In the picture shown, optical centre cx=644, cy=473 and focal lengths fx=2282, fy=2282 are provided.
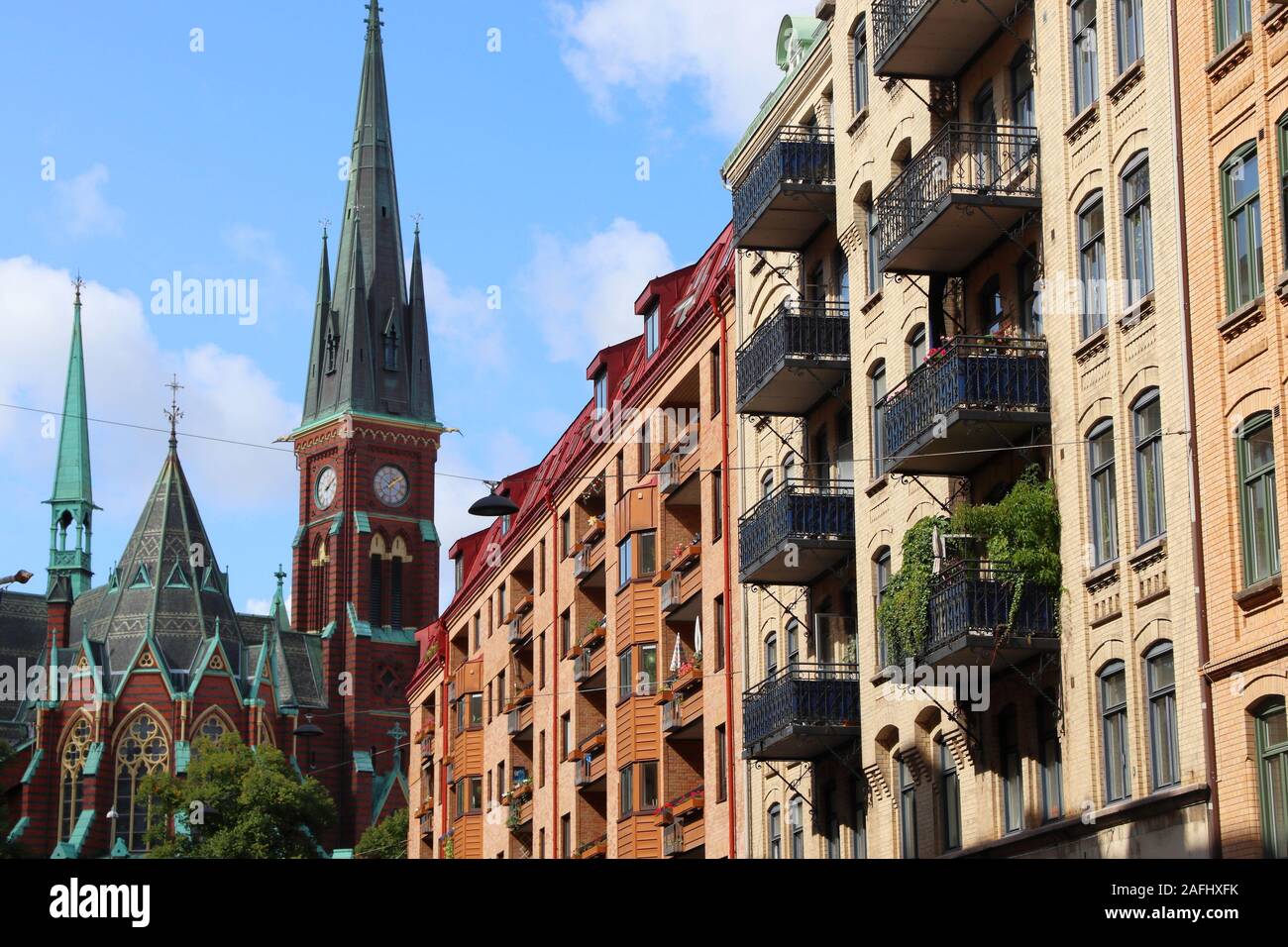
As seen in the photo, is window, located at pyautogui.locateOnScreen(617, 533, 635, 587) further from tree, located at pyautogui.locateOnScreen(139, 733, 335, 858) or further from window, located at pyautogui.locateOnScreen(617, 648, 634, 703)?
tree, located at pyautogui.locateOnScreen(139, 733, 335, 858)

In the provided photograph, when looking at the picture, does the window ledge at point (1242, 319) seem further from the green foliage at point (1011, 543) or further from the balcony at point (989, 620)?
the balcony at point (989, 620)

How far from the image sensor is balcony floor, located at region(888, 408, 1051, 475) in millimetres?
29453

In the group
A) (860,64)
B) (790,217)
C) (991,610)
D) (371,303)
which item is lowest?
(991,610)

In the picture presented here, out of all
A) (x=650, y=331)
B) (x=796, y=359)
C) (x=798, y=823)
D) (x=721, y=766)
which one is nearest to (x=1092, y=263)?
(x=796, y=359)

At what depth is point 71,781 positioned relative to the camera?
427ft

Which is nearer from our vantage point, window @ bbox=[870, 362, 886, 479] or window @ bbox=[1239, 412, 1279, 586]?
window @ bbox=[1239, 412, 1279, 586]

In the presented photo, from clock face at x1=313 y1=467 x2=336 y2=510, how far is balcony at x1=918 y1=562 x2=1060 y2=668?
123892 millimetres

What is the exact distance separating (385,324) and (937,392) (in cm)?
12758

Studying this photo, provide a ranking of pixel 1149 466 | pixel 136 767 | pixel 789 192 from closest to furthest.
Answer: pixel 1149 466
pixel 789 192
pixel 136 767

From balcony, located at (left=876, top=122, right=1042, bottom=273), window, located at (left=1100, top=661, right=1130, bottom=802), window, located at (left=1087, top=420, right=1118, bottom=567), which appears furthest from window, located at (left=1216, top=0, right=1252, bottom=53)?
window, located at (left=1100, top=661, right=1130, bottom=802)

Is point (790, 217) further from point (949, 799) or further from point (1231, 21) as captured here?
point (1231, 21)

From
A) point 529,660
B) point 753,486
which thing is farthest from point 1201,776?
point 529,660

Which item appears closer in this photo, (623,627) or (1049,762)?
(1049,762)

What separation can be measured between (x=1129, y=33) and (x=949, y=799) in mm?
11207
